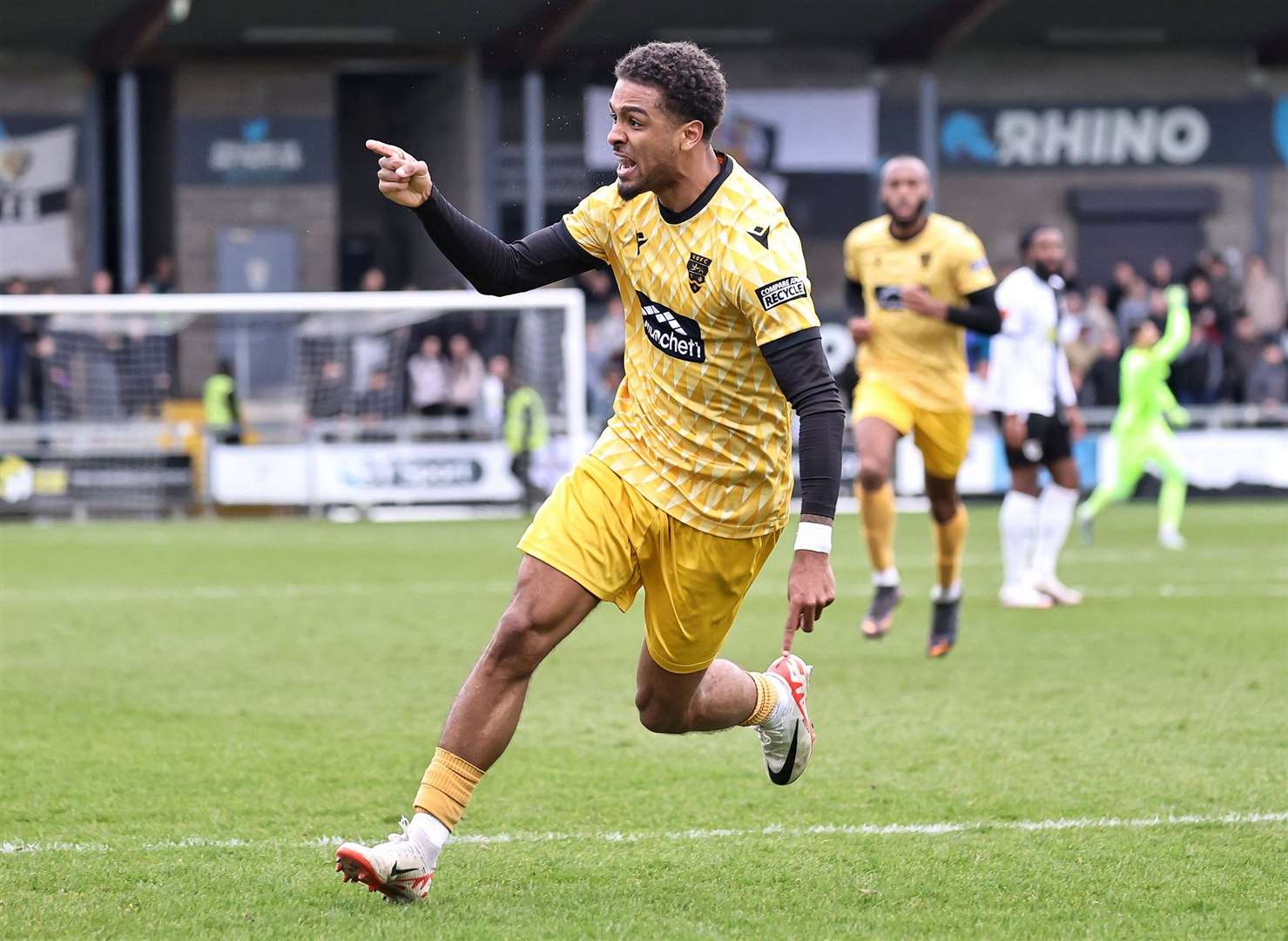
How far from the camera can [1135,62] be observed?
3072 cm

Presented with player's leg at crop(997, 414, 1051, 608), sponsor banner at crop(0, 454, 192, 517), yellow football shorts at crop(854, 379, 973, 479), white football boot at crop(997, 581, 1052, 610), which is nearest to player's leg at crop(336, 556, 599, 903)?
yellow football shorts at crop(854, 379, 973, 479)

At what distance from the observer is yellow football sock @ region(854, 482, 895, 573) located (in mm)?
9562

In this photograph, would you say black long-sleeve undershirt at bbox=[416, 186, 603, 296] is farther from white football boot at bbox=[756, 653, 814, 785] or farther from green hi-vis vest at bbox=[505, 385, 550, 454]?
green hi-vis vest at bbox=[505, 385, 550, 454]

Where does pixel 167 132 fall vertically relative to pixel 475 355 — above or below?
above

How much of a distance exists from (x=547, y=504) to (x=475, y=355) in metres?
18.3

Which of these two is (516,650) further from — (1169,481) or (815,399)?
(1169,481)

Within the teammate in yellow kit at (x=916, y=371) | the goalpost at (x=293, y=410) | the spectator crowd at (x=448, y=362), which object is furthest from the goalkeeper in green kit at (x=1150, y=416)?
the teammate in yellow kit at (x=916, y=371)

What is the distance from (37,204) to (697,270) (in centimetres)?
2394

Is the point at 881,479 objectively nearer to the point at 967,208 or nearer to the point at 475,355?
the point at 475,355

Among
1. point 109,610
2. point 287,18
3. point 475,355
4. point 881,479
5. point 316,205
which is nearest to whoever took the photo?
point 881,479

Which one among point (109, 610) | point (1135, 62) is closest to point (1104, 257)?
point (1135, 62)

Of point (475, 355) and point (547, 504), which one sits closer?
point (547, 504)

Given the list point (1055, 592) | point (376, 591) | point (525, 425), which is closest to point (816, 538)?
point (1055, 592)

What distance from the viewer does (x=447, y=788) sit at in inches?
180
